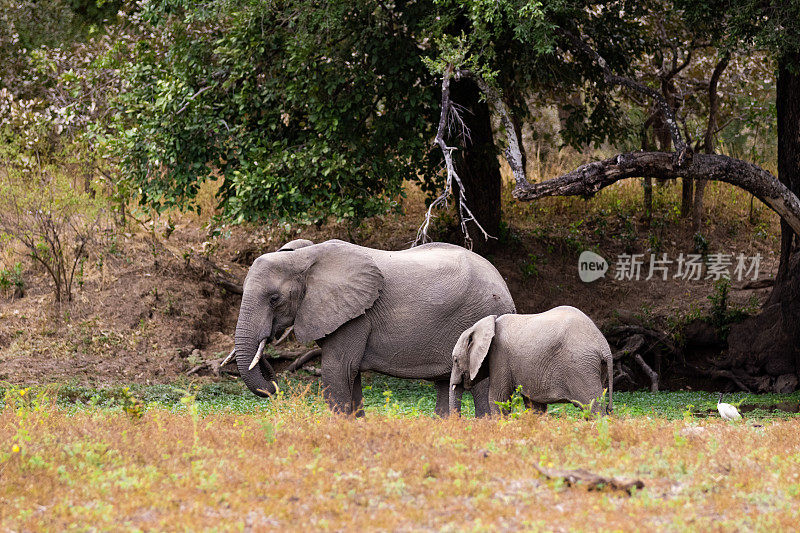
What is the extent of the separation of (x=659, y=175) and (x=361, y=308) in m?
5.73

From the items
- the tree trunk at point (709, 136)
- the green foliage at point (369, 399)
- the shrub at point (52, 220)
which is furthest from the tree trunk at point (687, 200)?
the shrub at point (52, 220)

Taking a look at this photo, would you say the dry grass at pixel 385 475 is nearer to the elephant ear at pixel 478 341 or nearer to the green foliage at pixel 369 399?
the elephant ear at pixel 478 341

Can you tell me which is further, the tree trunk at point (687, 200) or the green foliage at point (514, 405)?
the tree trunk at point (687, 200)

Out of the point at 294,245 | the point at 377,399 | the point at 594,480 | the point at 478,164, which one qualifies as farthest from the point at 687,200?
the point at 594,480

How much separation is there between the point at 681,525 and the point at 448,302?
5326 mm

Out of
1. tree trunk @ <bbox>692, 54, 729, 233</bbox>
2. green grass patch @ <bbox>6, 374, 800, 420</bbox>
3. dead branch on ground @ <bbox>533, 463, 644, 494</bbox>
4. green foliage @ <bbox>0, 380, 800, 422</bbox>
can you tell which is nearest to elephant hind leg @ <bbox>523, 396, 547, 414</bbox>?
green foliage @ <bbox>0, 380, 800, 422</bbox>

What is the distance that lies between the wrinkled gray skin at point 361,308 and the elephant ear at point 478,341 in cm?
70

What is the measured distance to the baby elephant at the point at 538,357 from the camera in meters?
9.77

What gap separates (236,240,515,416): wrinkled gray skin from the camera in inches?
412

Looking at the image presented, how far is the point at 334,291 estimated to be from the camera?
34.6 ft

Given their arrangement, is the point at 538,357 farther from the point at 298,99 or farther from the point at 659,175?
the point at 298,99

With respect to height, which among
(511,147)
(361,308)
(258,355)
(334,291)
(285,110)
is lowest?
(258,355)

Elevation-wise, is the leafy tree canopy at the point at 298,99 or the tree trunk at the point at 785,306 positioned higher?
the leafy tree canopy at the point at 298,99

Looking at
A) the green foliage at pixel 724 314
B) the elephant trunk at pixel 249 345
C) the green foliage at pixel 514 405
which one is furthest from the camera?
the green foliage at pixel 724 314
